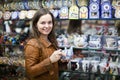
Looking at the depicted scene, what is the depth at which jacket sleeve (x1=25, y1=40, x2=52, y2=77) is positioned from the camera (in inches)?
68.2

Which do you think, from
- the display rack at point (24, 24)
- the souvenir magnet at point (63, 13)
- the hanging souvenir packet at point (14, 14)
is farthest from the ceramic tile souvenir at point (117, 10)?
the hanging souvenir packet at point (14, 14)

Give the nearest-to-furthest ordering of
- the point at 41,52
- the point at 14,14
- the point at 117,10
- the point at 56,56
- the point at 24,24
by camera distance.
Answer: the point at 56,56 < the point at 41,52 < the point at 117,10 < the point at 14,14 < the point at 24,24

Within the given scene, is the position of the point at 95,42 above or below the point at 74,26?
below

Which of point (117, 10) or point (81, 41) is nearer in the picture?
point (117, 10)

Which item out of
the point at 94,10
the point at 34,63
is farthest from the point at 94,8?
the point at 34,63

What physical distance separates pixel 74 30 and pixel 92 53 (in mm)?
438

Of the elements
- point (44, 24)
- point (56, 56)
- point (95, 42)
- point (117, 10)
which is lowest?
point (95, 42)

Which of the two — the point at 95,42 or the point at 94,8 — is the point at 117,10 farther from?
the point at 95,42

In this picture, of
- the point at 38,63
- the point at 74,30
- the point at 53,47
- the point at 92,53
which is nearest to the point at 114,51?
the point at 92,53

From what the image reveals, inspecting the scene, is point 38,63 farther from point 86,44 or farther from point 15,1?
point 15,1

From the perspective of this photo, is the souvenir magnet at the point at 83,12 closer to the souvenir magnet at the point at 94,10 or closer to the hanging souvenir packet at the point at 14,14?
the souvenir magnet at the point at 94,10

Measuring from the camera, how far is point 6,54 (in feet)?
13.5

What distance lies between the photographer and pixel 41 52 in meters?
1.83

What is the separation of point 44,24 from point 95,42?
5.23 ft
